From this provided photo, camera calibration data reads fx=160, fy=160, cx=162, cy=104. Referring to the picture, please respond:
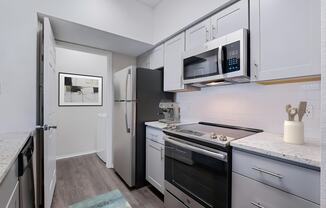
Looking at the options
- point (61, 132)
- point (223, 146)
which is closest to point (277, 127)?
point (223, 146)

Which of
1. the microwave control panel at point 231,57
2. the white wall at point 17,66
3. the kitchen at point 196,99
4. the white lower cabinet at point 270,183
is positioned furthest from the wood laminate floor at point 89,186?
the microwave control panel at point 231,57

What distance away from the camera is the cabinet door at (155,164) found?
1.96 metres

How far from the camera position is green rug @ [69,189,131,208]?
1.86m

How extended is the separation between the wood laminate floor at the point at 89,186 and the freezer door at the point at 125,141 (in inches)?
6.5

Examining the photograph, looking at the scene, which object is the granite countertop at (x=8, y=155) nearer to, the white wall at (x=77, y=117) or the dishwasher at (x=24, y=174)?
the dishwasher at (x=24, y=174)

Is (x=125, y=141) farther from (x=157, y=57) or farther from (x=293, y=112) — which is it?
(x=293, y=112)

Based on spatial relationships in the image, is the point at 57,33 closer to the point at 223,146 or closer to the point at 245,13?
the point at 245,13

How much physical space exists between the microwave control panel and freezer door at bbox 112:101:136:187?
1299mm

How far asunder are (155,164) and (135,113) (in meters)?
0.73

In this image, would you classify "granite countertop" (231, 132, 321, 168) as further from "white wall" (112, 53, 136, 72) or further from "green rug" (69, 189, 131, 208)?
"white wall" (112, 53, 136, 72)

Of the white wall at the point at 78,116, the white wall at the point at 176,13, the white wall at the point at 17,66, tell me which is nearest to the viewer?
the white wall at the point at 17,66

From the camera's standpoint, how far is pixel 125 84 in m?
2.37

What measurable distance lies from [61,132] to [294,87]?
4.10 metres

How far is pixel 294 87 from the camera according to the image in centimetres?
135
